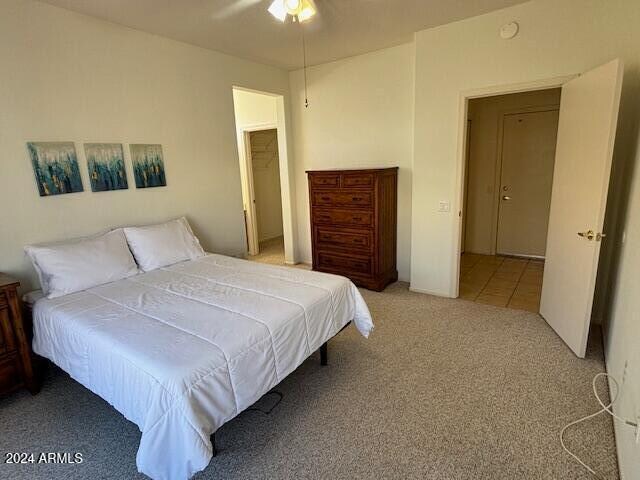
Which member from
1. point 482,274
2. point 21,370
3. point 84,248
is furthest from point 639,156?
point 21,370

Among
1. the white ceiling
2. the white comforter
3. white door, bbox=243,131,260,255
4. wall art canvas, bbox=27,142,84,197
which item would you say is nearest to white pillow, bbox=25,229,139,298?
the white comforter

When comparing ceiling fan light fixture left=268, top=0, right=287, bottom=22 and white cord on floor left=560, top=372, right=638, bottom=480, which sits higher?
ceiling fan light fixture left=268, top=0, right=287, bottom=22

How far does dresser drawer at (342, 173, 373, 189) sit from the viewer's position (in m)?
3.62

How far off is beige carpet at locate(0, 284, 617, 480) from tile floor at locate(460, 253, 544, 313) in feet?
2.41

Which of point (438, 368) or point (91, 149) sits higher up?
point (91, 149)

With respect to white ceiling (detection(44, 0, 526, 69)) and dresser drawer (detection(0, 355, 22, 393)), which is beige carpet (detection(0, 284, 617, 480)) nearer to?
dresser drawer (detection(0, 355, 22, 393))

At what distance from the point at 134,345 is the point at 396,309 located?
245 cm

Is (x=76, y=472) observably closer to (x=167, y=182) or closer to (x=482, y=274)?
(x=167, y=182)

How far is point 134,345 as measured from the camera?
162cm

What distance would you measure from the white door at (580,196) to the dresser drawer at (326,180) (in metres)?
2.08

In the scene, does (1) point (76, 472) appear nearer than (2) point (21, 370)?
Yes

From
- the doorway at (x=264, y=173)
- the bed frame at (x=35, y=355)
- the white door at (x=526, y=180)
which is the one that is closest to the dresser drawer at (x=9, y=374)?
the bed frame at (x=35, y=355)

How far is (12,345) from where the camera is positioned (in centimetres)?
217

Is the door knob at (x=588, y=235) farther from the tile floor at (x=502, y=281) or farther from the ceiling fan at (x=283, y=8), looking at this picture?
the ceiling fan at (x=283, y=8)
